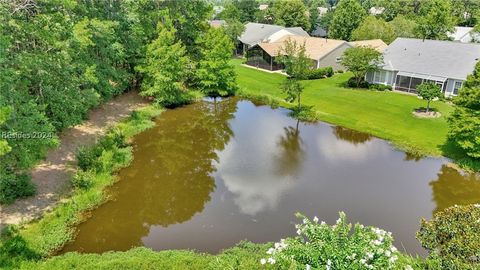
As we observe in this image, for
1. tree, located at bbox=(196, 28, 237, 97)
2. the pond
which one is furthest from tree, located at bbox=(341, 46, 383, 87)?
tree, located at bbox=(196, 28, 237, 97)

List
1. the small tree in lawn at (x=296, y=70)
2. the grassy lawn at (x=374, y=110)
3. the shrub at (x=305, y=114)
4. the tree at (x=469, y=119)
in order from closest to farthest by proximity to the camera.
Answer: the tree at (x=469, y=119) → the grassy lawn at (x=374, y=110) → the small tree in lawn at (x=296, y=70) → the shrub at (x=305, y=114)

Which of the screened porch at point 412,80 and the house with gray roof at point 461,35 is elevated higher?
the house with gray roof at point 461,35

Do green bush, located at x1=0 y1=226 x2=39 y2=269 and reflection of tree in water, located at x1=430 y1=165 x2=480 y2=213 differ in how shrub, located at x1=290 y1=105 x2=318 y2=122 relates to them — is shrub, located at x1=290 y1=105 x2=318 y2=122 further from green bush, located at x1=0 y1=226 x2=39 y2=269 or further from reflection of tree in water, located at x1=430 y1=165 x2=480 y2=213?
green bush, located at x1=0 y1=226 x2=39 y2=269

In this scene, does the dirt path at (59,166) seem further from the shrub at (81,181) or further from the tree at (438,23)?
the tree at (438,23)

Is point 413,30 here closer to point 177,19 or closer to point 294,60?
point 294,60

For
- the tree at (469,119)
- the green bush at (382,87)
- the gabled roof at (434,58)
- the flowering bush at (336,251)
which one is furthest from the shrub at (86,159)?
the gabled roof at (434,58)

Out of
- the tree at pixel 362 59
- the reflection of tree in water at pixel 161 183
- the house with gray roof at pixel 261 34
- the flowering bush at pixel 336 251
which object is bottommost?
the reflection of tree in water at pixel 161 183
